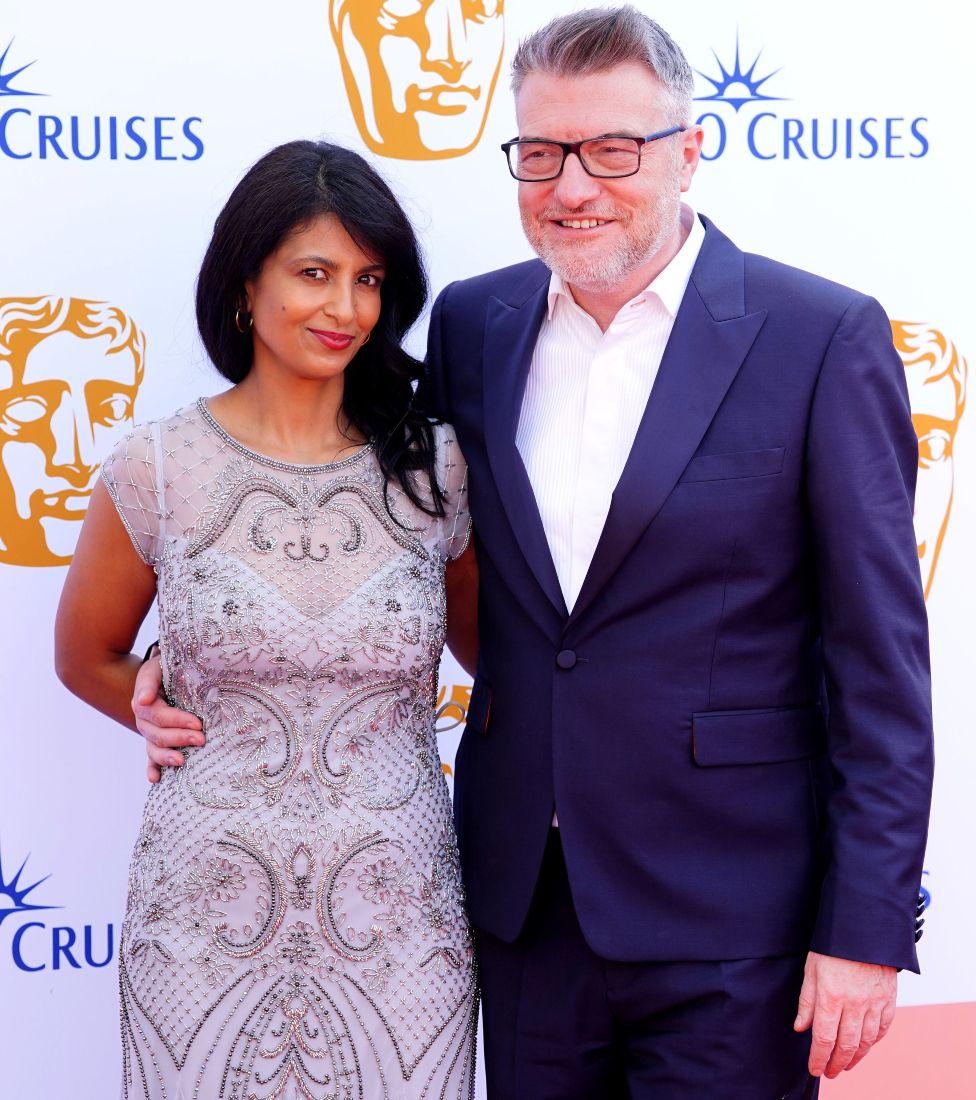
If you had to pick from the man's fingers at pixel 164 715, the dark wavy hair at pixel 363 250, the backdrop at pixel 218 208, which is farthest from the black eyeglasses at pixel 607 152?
the man's fingers at pixel 164 715

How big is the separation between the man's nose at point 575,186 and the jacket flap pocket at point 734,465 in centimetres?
36

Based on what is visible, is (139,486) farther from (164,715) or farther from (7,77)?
(7,77)

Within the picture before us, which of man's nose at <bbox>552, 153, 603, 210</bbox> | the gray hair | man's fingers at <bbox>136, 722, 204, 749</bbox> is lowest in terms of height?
man's fingers at <bbox>136, 722, 204, 749</bbox>

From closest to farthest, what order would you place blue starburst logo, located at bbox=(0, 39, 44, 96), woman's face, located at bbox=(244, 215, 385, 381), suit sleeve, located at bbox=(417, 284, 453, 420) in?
woman's face, located at bbox=(244, 215, 385, 381)
suit sleeve, located at bbox=(417, 284, 453, 420)
blue starburst logo, located at bbox=(0, 39, 44, 96)

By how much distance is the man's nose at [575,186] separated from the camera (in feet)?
5.80

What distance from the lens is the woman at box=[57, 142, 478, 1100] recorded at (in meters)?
1.77

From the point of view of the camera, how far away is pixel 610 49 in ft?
5.84

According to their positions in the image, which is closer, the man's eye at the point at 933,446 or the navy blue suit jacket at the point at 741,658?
the navy blue suit jacket at the point at 741,658

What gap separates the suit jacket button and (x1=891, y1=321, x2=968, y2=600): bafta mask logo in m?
1.03

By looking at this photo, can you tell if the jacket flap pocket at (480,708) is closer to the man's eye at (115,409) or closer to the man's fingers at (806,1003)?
the man's fingers at (806,1003)

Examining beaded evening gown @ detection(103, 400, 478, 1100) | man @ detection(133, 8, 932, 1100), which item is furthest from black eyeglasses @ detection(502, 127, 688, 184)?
beaded evening gown @ detection(103, 400, 478, 1100)

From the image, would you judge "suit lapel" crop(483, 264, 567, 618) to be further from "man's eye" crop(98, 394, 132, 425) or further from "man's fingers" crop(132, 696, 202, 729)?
"man's eye" crop(98, 394, 132, 425)

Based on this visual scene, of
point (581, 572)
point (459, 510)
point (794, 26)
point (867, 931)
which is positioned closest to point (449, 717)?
point (459, 510)

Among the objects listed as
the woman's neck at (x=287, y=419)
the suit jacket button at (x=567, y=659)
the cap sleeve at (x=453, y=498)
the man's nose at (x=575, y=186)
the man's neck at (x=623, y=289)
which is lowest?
the suit jacket button at (x=567, y=659)
